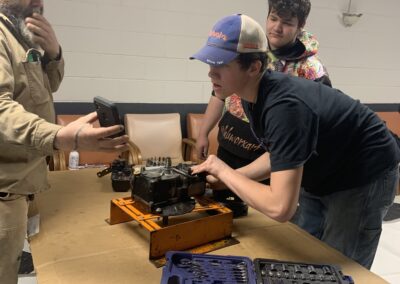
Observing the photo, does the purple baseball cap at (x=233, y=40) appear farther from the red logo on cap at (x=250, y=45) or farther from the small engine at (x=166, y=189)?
the small engine at (x=166, y=189)

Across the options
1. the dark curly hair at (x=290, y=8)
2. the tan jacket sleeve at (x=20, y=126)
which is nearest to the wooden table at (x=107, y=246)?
the tan jacket sleeve at (x=20, y=126)

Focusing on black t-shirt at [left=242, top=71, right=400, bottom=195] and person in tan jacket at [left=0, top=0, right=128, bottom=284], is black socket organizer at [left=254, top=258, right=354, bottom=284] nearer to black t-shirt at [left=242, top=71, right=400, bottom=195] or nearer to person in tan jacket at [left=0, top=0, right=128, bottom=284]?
black t-shirt at [left=242, top=71, right=400, bottom=195]

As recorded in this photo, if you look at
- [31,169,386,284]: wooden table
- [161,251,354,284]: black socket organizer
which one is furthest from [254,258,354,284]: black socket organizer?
[31,169,386,284]: wooden table

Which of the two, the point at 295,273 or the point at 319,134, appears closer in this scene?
the point at 295,273

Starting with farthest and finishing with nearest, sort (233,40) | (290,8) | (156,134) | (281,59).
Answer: (156,134)
(281,59)
(290,8)
(233,40)

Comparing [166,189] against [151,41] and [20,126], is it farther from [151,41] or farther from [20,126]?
[151,41]

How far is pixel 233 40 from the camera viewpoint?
1.25 m

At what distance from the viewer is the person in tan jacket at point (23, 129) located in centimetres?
113

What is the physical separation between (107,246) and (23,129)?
475 millimetres

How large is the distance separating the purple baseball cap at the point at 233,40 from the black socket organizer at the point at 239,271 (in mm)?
609

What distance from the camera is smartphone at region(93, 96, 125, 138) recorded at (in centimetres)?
118

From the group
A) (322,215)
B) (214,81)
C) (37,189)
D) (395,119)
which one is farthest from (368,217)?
(395,119)

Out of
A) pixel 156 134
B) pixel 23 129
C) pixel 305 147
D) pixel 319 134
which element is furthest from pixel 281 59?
pixel 156 134

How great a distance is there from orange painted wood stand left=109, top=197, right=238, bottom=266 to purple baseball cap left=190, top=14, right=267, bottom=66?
0.53 m
